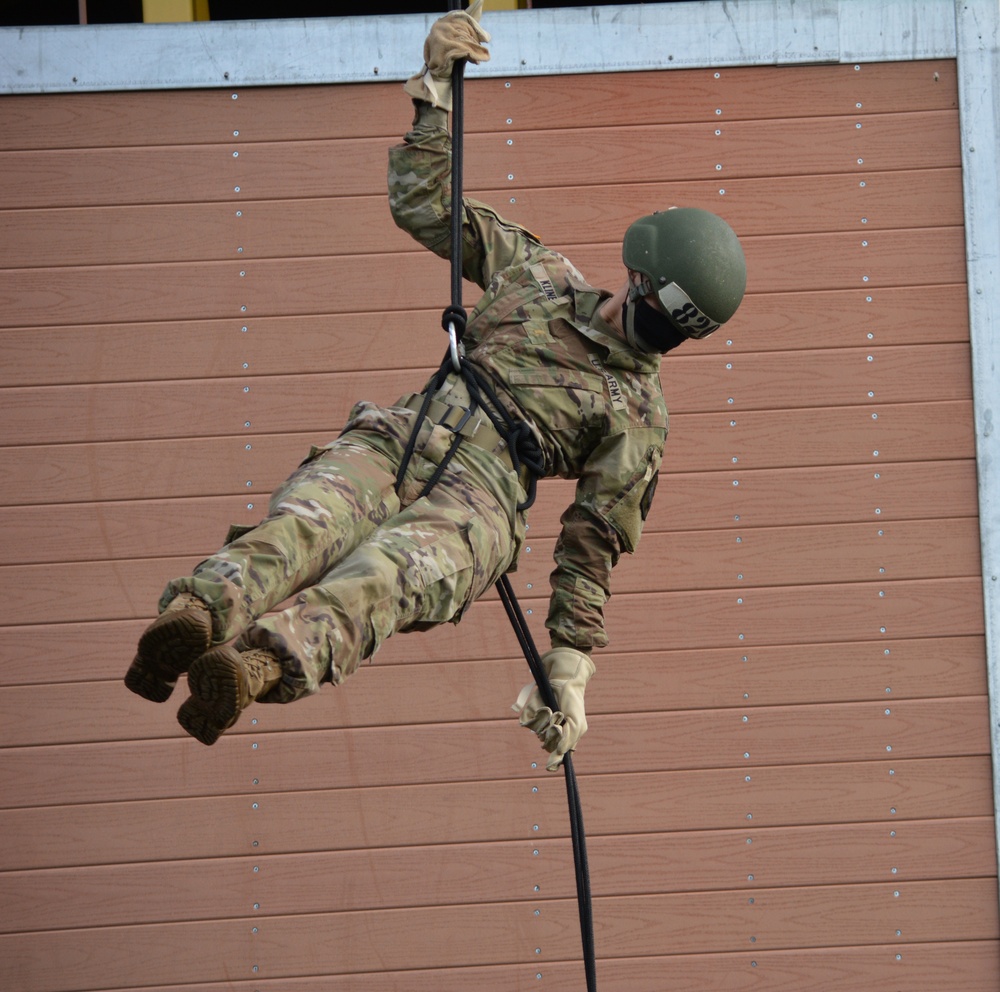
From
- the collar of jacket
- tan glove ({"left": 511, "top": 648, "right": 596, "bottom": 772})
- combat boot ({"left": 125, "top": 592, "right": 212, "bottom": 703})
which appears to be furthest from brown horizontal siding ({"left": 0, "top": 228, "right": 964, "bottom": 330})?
combat boot ({"left": 125, "top": 592, "right": 212, "bottom": 703})

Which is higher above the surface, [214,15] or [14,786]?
[214,15]

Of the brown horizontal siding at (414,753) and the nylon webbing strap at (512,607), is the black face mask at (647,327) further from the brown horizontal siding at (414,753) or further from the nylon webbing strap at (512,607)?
the brown horizontal siding at (414,753)

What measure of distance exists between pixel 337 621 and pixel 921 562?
3085 mm

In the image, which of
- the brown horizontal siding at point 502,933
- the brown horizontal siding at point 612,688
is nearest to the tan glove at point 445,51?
the brown horizontal siding at point 612,688

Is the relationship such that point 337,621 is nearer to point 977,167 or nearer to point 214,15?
point 977,167

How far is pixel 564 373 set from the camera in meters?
3.56

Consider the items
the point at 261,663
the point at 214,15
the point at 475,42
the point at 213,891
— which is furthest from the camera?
the point at 214,15

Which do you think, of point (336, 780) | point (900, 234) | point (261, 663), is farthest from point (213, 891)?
point (900, 234)

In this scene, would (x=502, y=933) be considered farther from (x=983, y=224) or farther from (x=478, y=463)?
(x=983, y=224)

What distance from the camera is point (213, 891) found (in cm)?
504

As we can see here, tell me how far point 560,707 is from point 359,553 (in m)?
0.76

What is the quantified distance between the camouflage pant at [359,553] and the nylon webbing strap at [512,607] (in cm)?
15

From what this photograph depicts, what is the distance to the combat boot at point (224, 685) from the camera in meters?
2.53

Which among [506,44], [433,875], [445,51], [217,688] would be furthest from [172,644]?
[506,44]
